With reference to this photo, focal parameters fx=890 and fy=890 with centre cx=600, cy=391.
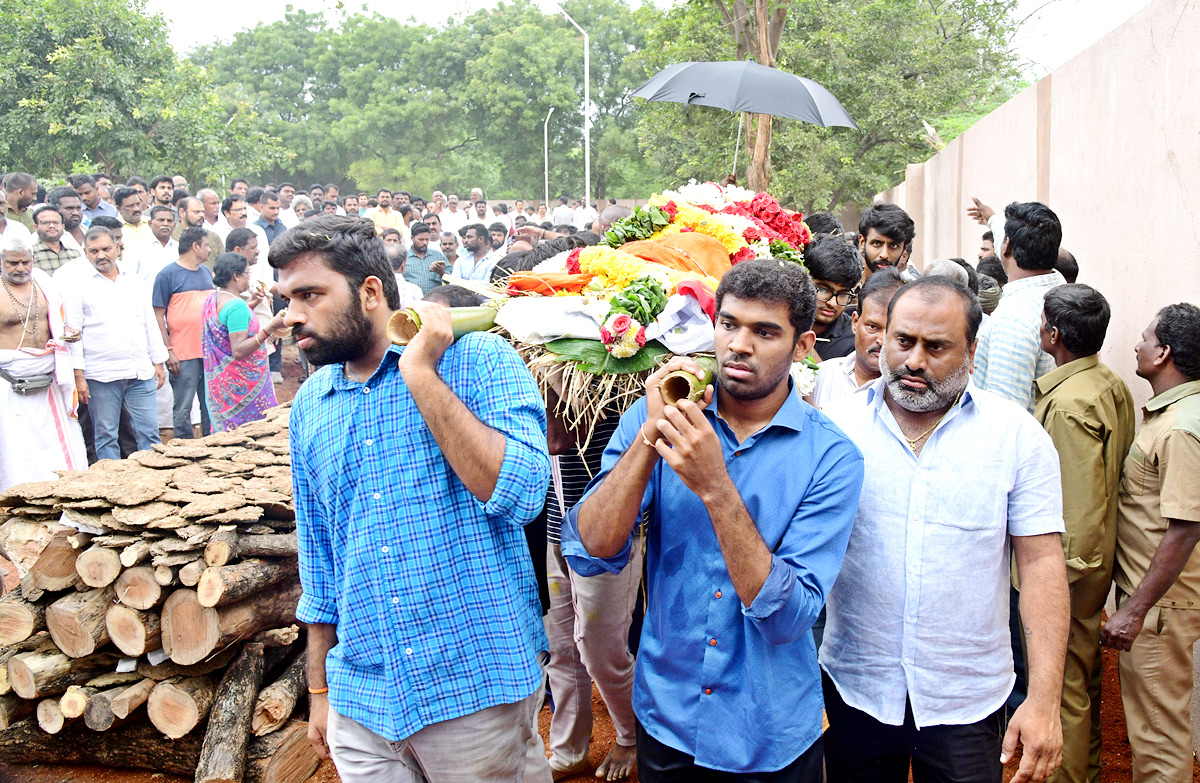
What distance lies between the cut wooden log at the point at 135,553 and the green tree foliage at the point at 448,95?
1530 inches

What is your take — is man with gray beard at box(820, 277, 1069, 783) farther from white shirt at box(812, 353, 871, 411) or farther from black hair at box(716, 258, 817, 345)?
white shirt at box(812, 353, 871, 411)

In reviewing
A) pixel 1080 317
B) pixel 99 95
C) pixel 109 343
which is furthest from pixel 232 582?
pixel 99 95

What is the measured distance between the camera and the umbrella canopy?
301 inches

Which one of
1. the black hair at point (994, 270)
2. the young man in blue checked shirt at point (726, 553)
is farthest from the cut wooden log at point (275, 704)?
the black hair at point (994, 270)

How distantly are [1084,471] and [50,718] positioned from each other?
14.5ft

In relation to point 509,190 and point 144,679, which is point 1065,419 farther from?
point 509,190

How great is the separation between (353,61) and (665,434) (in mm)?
48527

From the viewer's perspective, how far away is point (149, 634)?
3.76m

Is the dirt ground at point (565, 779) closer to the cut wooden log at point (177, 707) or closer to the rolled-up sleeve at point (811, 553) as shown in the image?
the cut wooden log at point (177, 707)

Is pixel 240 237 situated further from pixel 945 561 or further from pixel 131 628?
pixel 945 561

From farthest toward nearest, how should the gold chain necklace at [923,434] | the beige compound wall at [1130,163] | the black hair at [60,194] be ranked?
the black hair at [60,194]
the beige compound wall at [1130,163]
the gold chain necklace at [923,434]

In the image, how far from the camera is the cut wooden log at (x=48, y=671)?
376 centimetres

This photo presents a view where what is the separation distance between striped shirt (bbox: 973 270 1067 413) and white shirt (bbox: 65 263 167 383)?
20.4 feet

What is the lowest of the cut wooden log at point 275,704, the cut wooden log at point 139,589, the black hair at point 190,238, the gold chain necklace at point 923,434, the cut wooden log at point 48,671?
the cut wooden log at point 275,704
